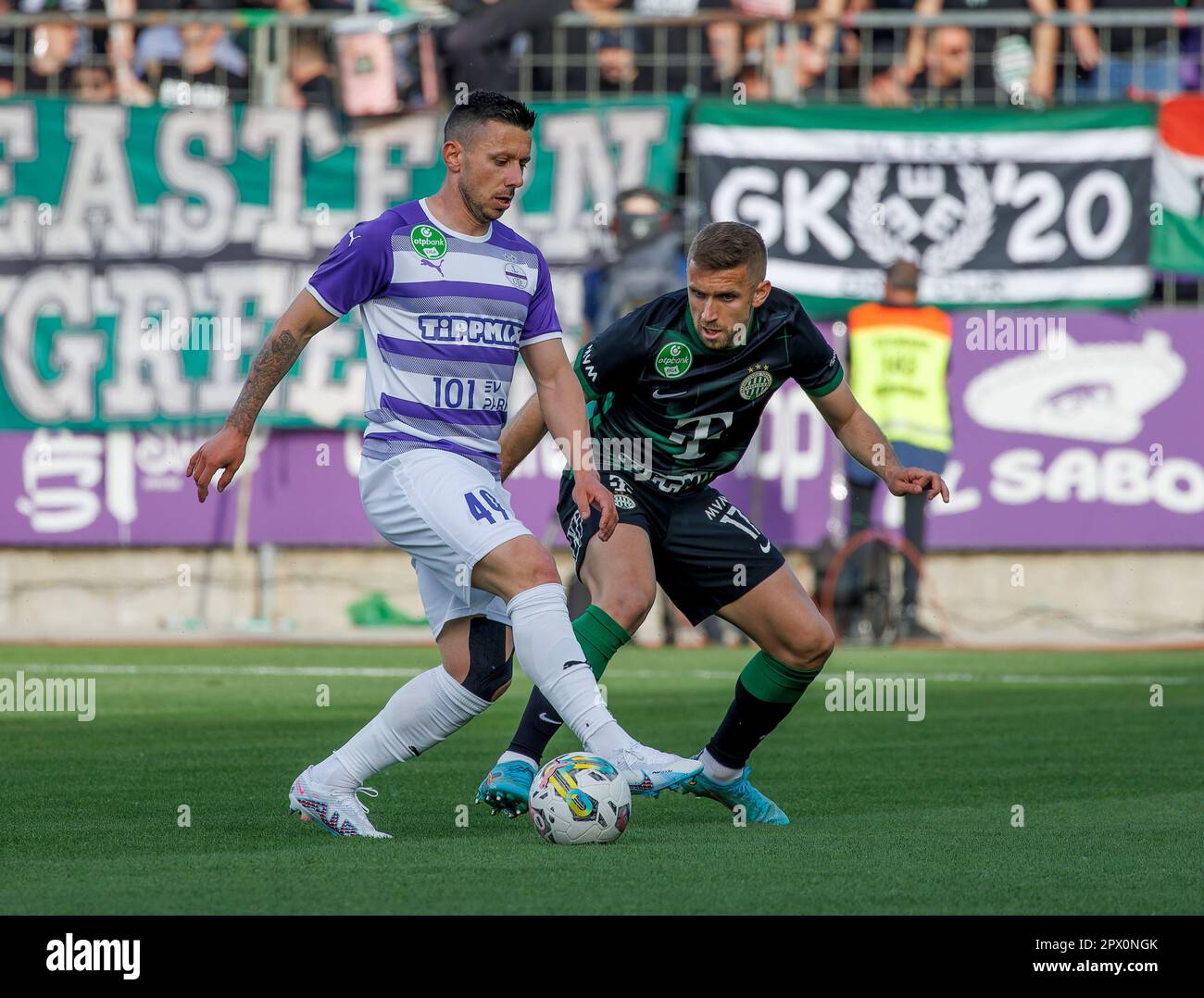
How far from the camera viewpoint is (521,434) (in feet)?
22.1

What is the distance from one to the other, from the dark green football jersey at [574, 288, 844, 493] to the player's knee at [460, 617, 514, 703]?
1094 millimetres

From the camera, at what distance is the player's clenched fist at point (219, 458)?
5625mm

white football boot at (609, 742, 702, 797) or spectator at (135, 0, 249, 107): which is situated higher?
spectator at (135, 0, 249, 107)

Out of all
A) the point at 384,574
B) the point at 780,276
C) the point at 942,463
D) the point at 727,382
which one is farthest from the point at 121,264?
the point at 727,382

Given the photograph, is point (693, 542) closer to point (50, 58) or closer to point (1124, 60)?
point (1124, 60)

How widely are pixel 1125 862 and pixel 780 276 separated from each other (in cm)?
1154

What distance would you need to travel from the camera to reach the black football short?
6820mm

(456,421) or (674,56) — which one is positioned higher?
(674,56)

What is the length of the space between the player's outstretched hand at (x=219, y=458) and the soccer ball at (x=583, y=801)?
1285mm

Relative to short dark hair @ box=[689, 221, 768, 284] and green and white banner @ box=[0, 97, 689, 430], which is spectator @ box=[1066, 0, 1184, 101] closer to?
green and white banner @ box=[0, 97, 689, 430]

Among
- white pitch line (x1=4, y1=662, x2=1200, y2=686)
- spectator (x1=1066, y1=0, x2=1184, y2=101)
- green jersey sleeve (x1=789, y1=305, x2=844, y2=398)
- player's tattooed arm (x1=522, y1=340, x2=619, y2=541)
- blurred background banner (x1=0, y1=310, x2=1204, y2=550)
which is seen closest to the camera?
player's tattooed arm (x1=522, y1=340, x2=619, y2=541)

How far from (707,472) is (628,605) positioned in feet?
2.43

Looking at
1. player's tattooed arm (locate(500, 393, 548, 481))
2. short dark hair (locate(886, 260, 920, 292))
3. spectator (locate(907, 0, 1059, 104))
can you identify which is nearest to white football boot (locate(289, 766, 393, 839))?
player's tattooed arm (locate(500, 393, 548, 481))

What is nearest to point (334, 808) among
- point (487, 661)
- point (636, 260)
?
point (487, 661)
